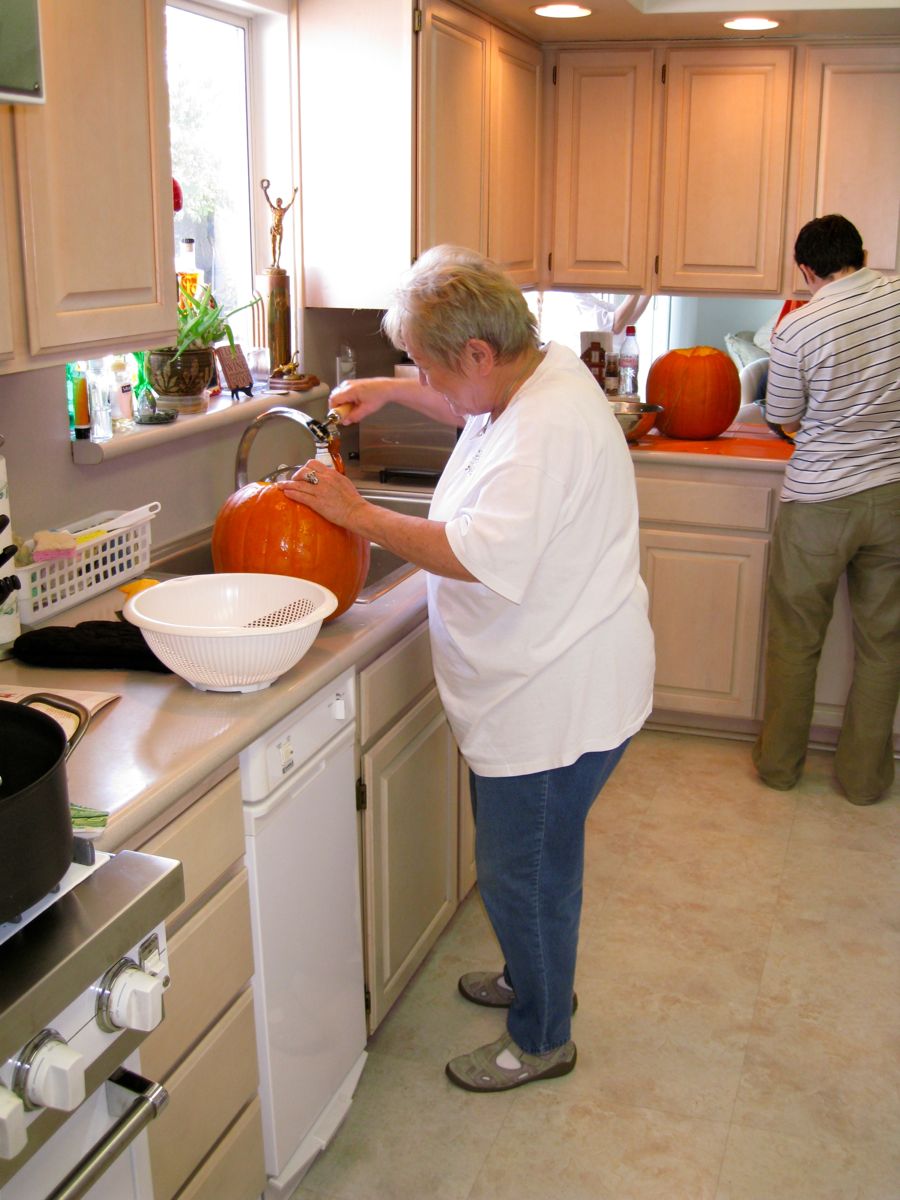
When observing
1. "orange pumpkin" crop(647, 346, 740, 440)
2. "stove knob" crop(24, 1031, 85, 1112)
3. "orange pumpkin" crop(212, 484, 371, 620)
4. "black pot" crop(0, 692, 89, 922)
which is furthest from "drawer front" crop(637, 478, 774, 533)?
"stove knob" crop(24, 1031, 85, 1112)

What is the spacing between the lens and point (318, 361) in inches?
127

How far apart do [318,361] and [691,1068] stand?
74.8 inches

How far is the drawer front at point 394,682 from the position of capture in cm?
211

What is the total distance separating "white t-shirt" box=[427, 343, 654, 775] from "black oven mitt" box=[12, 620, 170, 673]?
1.61 feet

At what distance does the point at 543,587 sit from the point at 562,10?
6.58 ft

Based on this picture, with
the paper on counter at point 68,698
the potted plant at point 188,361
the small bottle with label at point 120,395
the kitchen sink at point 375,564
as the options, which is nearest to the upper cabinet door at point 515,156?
the kitchen sink at point 375,564

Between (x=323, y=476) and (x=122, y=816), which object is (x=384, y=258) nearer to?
(x=323, y=476)

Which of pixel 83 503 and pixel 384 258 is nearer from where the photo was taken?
pixel 83 503

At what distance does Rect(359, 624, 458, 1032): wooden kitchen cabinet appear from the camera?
2170 millimetres

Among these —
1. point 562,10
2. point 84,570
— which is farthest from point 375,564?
point 562,10

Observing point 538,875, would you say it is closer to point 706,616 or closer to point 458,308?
point 458,308

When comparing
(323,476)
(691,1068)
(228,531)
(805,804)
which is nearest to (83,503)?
(228,531)

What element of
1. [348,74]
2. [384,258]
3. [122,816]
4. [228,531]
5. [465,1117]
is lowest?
[465,1117]

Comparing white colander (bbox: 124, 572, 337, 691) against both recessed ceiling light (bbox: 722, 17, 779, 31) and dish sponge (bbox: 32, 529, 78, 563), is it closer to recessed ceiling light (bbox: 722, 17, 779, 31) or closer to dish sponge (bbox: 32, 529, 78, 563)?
dish sponge (bbox: 32, 529, 78, 563)
